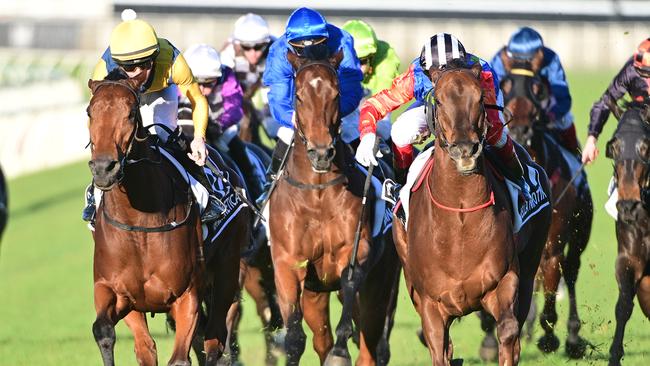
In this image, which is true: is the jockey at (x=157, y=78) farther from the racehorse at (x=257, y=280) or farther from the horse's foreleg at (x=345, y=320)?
the racehorse at (x=257, y=280)

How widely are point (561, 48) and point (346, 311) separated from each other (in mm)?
32875

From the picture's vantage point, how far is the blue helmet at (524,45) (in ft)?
41.5

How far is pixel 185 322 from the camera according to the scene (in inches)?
324

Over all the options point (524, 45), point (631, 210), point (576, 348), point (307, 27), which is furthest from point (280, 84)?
point (524, 45)

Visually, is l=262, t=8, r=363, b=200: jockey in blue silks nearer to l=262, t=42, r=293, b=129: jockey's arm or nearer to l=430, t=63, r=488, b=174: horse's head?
l=262, t=42, r=293, b=129: jockey's arm

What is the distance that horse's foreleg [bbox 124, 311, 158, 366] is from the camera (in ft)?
27.6

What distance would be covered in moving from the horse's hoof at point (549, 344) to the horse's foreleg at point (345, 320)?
7.10 feet

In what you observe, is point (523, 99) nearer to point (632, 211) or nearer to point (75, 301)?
point (632, 211)

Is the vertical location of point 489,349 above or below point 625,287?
below

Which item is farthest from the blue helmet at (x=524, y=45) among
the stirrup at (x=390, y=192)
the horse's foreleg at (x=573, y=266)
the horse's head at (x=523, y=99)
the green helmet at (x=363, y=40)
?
the stirrup at (x=390, y=192)

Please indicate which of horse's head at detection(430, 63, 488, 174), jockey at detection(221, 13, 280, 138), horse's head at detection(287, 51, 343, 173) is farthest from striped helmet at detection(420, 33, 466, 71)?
jockey at detection(221, 13, 280, 138)

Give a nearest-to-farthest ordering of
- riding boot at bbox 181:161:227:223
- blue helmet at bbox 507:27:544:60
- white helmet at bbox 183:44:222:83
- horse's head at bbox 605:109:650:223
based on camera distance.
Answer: riding boot at bbox 181:161:227:223, horse's head at bbox 605:109:650:223, white helmet at bbox 183:44:222:83, blue helmet at bbox 507:27:544:60

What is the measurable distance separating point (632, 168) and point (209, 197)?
281cm

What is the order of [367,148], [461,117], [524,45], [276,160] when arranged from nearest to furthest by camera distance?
[461,117] < [367,148] < [276,160] < [524,45]
